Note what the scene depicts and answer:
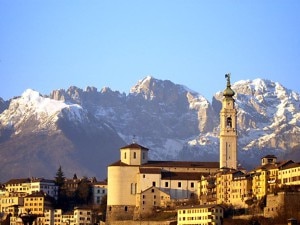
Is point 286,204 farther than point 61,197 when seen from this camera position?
No

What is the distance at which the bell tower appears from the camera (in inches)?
5674

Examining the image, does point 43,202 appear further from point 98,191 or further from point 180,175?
point 180,175

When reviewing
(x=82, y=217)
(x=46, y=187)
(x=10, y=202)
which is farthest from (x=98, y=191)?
(x=82, y=217)

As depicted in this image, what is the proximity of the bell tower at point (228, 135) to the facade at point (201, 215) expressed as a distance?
1624 cm

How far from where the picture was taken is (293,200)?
382 ft

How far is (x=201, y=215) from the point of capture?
411 feet

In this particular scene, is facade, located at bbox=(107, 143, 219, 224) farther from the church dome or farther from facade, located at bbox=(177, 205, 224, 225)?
facade, located at bbox=(177, 205, 224, 225)

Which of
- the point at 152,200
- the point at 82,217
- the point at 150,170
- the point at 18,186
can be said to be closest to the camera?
the point at 152,200

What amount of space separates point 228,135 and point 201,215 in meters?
22.1

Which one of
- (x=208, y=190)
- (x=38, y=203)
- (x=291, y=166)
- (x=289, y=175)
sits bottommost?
(x=38, y=203)

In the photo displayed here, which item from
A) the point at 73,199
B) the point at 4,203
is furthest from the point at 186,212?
the point at 4,203

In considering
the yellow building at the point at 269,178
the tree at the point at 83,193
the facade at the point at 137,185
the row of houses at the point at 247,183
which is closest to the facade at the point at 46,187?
the tree at the point at 83,193

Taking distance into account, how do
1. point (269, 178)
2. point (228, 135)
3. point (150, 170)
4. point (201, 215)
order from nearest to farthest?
point (201, 215), point (269, 178), point (150, 170), point (228, 135)

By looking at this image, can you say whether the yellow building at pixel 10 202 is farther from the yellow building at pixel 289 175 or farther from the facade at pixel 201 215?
the yellow building at pixel 289 175
